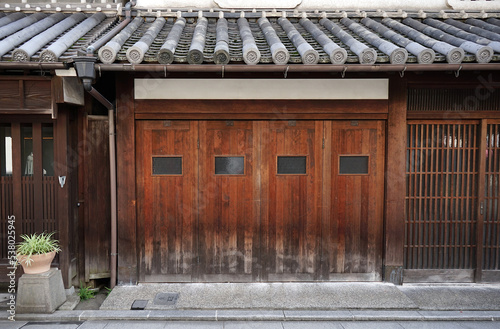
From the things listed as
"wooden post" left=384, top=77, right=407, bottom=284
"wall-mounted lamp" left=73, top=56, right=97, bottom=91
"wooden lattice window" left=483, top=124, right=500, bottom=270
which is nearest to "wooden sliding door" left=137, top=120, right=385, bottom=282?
"wooden post" left=384, top=77, right=407, bottom=284

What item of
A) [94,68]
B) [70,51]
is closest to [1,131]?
[70,51]

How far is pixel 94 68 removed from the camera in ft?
16.6

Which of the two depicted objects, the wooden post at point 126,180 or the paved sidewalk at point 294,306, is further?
the wooden post at point 126,180

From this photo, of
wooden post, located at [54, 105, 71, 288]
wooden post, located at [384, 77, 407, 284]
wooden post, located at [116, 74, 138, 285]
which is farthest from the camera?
wooden post, located at [384, 77, 407, 284]

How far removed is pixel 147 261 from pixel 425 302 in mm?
5425

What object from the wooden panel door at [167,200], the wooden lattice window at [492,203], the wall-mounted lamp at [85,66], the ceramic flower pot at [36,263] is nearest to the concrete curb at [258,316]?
the ceramic flower pot at [36,263]

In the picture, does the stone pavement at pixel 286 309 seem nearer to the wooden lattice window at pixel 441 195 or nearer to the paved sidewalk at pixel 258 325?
the paved sidewalk at pixel 258 325

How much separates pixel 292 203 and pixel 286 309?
2030mm

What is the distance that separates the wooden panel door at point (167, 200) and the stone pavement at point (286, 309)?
0.45m

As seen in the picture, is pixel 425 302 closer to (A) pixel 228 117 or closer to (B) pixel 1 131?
(A) pixel 228 117

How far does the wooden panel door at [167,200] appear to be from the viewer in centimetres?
646

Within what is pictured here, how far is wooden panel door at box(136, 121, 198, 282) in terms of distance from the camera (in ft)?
21.2

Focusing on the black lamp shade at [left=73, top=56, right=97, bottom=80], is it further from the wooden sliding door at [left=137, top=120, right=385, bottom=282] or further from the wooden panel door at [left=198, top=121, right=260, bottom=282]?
the wooden panel door at [left=198, top=121, right=260, bottom=282]

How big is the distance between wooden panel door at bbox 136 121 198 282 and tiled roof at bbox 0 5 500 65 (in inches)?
65.7
